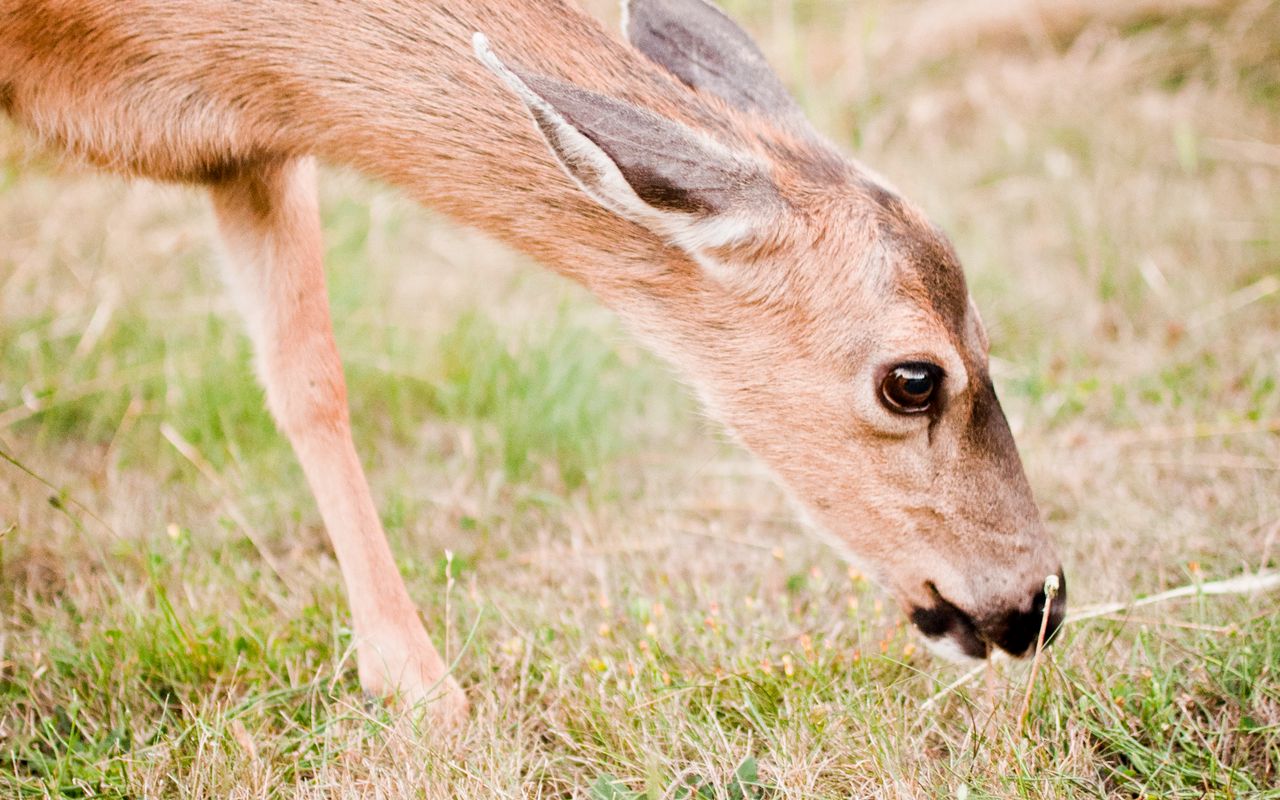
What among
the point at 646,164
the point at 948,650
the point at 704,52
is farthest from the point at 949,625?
the point at 704,52

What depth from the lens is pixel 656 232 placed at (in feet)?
9.97

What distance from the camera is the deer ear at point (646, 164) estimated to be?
264 centimetres

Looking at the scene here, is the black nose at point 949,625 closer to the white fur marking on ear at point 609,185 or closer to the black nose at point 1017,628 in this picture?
the black nose at point 1017,628

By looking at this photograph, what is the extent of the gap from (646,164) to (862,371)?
2.73 ft

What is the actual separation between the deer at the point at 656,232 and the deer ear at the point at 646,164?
15 mm

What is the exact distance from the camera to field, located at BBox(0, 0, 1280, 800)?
2.78m

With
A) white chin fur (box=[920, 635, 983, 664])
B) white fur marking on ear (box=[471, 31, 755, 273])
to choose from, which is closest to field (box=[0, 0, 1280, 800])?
white chin fur (box=[920, 635, 983, 664])

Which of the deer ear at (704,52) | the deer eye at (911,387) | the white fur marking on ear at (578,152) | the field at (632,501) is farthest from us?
the deer ear at (704,52)

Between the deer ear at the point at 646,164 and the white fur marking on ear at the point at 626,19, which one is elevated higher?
the white fur marking on ear at the point at 626,19

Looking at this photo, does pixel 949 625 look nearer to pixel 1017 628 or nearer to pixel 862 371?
pixel 1017 628

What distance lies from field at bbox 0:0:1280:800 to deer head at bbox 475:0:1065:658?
7.9 inches

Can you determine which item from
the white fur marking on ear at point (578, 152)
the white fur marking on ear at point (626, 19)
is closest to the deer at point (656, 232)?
the white fur marking on ear at point (578, 152)

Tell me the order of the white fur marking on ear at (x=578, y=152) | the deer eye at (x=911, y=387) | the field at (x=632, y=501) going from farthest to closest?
1. the deer eye at (x=911, y=387)
2. the field at (x=632, y=501)
3. the white fur marking on ear at (x=578, y=152)

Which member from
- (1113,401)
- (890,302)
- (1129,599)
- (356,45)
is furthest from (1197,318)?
(356,45)
